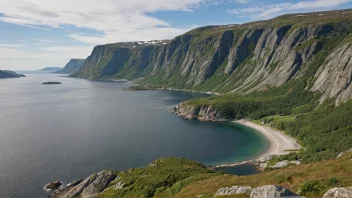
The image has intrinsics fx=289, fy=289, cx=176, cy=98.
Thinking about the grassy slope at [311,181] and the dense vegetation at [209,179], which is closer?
the grassy slope at [311,181]

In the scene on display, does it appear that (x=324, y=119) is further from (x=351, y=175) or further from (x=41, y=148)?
(x=41, y=148)

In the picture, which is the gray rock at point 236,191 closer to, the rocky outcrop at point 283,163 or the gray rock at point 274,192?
the gray rock at point 274,192

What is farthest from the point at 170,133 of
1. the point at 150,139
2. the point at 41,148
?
the point at 41,148

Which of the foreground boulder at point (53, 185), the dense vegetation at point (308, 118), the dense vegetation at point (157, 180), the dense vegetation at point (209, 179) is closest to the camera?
the dense vegetation at point (209, 179)

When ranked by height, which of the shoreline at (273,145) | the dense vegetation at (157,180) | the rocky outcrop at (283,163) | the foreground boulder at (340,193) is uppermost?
the foreground boulder at (340,193)

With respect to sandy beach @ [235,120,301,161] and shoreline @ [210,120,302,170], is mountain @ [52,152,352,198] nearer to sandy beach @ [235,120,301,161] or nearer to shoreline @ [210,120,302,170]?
shoreline @ [210,120,302,170]

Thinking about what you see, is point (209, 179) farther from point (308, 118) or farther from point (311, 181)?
point (308, 118)

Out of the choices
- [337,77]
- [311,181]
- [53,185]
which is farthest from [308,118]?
[311,181]

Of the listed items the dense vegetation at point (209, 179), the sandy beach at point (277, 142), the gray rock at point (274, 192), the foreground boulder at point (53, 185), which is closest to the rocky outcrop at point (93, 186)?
the dense vegetation at point (209, 179)
